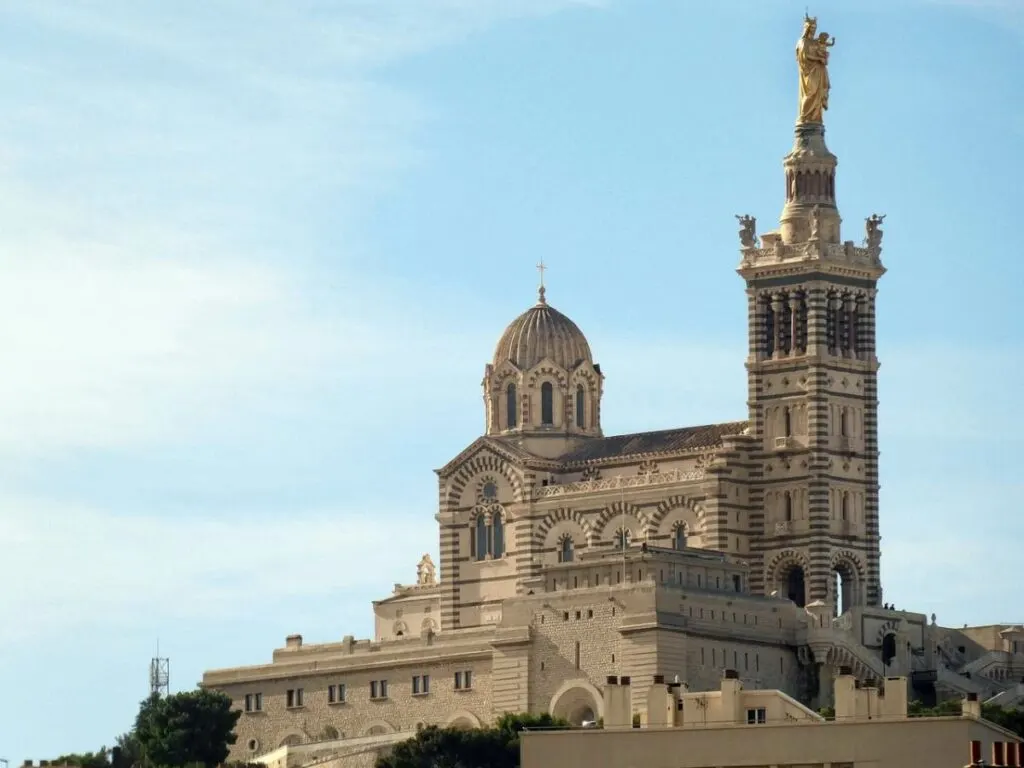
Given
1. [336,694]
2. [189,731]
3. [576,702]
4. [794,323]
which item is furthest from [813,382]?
[189,731]

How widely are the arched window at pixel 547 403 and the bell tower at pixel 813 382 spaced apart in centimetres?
980

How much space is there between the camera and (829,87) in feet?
525

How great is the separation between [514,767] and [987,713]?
17057mm

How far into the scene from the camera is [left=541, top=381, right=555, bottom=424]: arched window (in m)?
163

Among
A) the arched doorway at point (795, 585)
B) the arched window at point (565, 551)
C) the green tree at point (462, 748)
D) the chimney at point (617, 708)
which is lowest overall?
the chimney at point (617, 708)

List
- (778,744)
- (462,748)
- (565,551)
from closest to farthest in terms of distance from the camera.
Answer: (778,744)
(462,748)
(565,551)

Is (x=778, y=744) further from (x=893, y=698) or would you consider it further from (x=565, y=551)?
(x=565, y=551)

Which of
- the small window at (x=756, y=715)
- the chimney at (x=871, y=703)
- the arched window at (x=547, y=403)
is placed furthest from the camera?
the arched window at (x=547, y=403)

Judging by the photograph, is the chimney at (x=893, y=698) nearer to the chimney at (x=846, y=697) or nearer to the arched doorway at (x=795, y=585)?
the chimney at (x=846, y=697)

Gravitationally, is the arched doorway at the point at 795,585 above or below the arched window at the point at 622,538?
below

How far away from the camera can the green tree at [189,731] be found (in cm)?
15488

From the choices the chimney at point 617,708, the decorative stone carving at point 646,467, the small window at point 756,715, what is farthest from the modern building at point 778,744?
the decorative stone carving at point 646,467

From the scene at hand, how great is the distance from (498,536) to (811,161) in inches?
782

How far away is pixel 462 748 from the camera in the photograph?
14112cm
